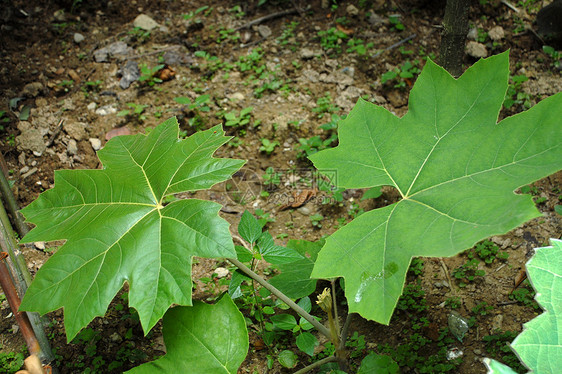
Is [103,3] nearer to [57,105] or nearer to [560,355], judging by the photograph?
[57,105]

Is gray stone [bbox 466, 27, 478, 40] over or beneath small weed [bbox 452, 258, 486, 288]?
over

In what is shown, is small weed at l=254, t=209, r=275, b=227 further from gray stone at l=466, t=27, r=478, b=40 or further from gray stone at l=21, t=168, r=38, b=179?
gray stone at l=466, t=27, r=478, b=40

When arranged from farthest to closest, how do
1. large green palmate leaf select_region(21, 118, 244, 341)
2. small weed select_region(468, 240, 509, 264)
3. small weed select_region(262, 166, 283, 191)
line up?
small weed select_region(262, 166, 283, 191)
small weed select_region(468, 240, 509, 264)
large green palmate leaf select_region(21, 118, 244, 341)

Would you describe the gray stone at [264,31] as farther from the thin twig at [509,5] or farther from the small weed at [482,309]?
the small weed at [482,309]

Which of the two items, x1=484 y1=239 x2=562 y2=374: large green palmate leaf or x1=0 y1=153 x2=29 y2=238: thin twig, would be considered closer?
x1=484 y1=239 x2=562 y2=374: large green palmate leaf

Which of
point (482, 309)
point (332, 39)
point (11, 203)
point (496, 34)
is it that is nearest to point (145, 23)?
point (332, 39)

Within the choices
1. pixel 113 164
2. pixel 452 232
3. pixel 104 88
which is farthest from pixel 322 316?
pixel 104 88

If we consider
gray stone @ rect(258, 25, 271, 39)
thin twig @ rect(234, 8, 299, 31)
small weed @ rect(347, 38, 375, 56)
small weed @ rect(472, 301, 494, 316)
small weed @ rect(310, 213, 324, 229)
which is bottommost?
small weed @ rect(472, 301, 494, 316)

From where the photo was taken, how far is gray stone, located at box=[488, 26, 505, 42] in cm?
344

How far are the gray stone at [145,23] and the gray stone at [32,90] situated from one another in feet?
3.70

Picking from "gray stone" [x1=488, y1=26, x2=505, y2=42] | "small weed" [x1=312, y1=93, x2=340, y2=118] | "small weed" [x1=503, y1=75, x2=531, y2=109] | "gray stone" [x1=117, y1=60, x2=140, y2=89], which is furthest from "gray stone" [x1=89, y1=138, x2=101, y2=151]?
"gray stone" [x1=488, y1=26, x2=505, y2=42]

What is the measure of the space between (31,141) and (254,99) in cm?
166

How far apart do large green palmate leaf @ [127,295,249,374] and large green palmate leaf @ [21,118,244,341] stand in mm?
233

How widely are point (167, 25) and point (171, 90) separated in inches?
39.9
